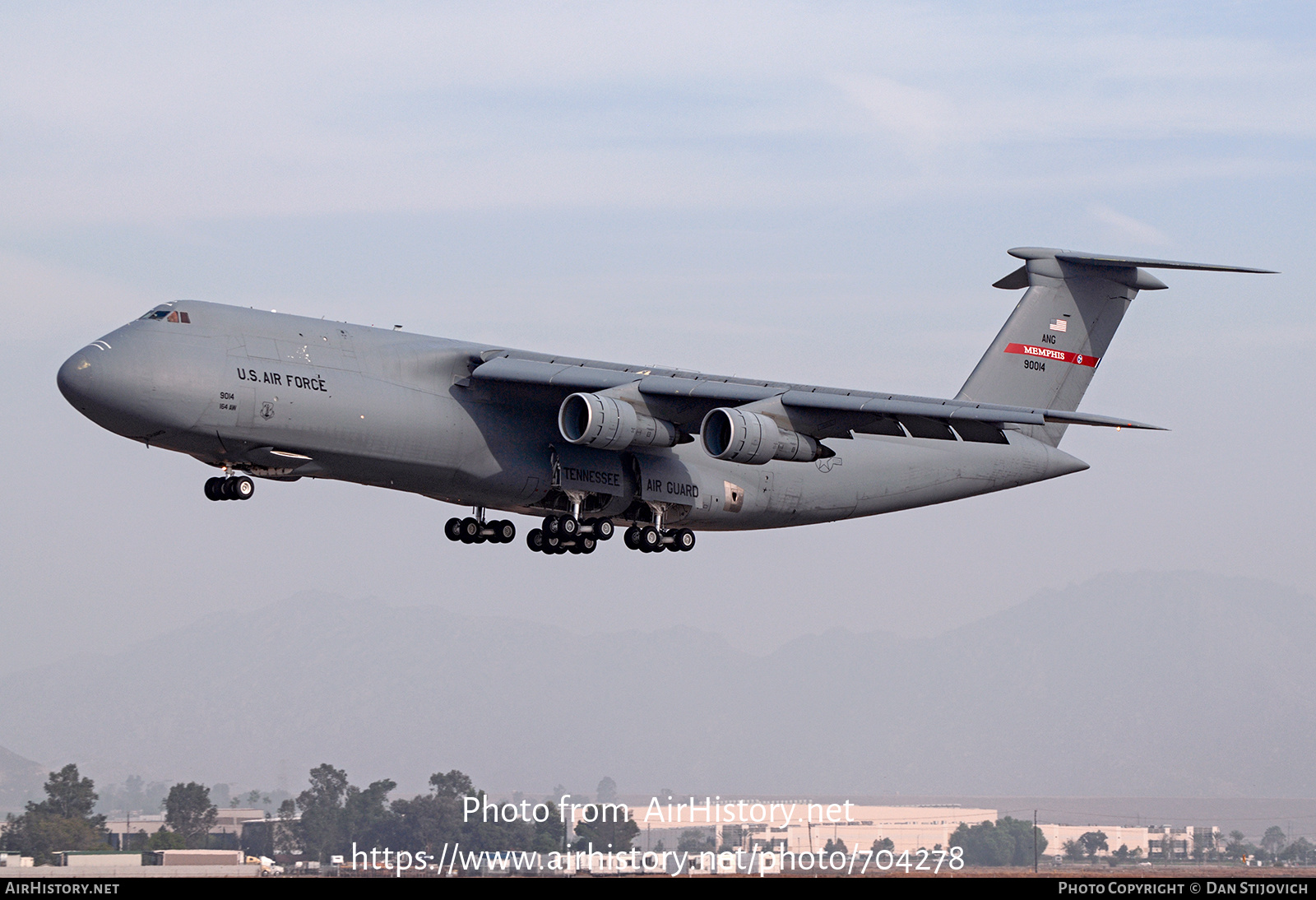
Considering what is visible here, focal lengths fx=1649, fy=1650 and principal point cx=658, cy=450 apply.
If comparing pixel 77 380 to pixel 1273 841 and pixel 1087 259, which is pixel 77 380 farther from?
pixel 1273 841

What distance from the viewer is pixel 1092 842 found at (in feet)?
133

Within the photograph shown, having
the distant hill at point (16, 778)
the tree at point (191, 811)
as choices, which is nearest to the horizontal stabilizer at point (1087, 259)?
the tree at point (191, 811)

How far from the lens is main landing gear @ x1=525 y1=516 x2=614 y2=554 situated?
67.8 ft

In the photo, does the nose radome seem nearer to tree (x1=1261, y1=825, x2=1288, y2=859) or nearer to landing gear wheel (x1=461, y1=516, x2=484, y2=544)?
landing gear wheel (x1=461, y1=516, x2=484, y2=544)

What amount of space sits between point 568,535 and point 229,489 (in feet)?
14.6

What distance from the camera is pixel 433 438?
19141 millimetres

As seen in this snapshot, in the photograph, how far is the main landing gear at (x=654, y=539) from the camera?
69.4 feet

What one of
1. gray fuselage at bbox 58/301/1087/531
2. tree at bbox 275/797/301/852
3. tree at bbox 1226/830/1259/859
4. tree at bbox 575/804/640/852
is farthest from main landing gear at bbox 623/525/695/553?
tree at bbox 1226/830/1259/859

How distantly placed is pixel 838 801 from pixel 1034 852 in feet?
19.1

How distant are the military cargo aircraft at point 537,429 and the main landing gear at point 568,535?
0.09ft

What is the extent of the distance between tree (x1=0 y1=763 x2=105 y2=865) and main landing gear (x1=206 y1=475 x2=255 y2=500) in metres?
23.3

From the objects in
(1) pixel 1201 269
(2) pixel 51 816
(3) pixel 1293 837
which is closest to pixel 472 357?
(1) pixel 1201 269

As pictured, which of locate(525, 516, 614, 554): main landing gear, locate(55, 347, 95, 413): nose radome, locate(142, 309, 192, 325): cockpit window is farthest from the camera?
locate(525, 516, 614, 554): main landing gear

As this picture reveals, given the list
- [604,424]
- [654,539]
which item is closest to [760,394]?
[604,424]
